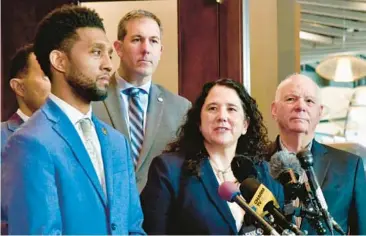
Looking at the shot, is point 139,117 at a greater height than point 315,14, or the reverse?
point 315,14

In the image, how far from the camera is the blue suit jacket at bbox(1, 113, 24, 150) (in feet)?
5.49

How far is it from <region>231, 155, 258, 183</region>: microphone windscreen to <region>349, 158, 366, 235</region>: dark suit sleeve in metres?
0.39

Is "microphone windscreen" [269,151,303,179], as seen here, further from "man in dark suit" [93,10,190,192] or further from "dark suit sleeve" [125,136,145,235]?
"man in dark suit" [93,10,190,192]

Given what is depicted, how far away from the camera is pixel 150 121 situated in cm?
189

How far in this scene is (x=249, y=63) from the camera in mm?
2184

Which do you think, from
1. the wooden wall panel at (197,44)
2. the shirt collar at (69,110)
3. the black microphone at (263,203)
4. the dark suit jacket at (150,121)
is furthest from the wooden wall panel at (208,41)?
the black microphone at (263,203)

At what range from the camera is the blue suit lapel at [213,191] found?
172 cm

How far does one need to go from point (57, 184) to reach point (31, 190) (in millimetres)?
64

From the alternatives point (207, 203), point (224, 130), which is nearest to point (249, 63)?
point (224, 130)

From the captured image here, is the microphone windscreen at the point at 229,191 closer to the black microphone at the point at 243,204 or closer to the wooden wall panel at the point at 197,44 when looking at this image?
the black microphone at the point at 243,204

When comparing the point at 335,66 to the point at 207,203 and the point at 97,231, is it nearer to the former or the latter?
the point at 207,203

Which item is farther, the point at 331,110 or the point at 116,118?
the point at 331,110

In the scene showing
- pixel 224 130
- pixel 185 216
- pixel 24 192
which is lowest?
pixel 185 216

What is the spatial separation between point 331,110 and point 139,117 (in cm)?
81
